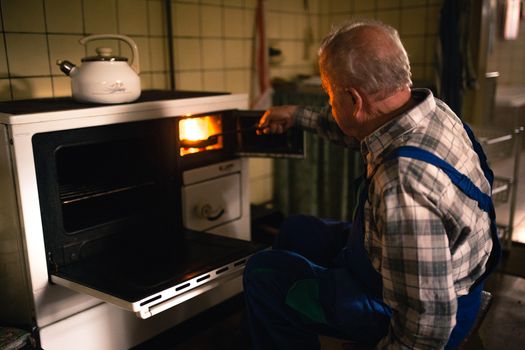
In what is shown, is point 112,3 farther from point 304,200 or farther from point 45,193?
point 304,200

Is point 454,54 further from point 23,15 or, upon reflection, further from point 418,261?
point 23,15

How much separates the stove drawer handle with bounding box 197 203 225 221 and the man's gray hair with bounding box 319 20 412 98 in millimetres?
763

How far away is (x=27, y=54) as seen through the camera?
1.60 meters

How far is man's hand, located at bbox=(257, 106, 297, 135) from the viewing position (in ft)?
5.18

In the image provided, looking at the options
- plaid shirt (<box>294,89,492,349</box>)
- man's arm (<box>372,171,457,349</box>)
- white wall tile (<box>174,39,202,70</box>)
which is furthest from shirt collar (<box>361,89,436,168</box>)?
white wall tile (<box>174,39,202,70</box>)

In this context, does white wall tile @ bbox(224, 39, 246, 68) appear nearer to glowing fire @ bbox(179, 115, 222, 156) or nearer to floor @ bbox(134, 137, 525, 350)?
glowing fire @ bbox(179, 115, 222, 156)

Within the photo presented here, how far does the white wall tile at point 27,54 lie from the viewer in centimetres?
157

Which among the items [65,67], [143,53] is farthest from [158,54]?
[65,67]

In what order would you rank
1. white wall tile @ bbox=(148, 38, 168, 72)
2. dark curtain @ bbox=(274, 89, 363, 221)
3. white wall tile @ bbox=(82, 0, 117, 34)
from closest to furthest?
white wall tile @ bbox=(82, 0, 117, 34) < white wall tile @ bbox=(148, 38, 168, 72) < dark curtain @ bbox=(274, 89, 363, 221)

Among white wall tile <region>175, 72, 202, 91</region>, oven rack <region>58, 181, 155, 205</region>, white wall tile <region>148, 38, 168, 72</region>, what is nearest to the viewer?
oven rack <region>58, 181, 155, 205</region>

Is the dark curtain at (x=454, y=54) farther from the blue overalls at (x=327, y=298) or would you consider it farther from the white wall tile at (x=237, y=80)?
the blue overalls at (x=327, y=298)

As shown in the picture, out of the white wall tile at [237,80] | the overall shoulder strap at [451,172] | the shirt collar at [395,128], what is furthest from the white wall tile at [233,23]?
the overall shoulder strap at [451,172]

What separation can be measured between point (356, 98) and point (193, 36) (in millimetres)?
1286

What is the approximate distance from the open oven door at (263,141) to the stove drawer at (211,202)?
0.41ft
